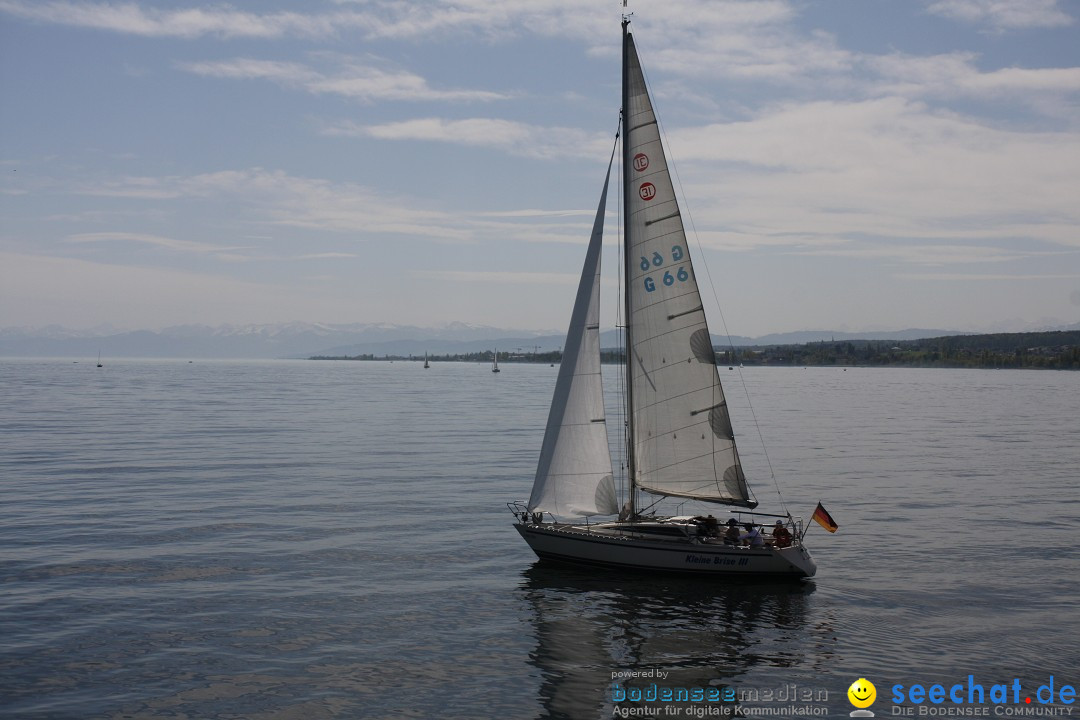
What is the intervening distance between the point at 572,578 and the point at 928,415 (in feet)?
301

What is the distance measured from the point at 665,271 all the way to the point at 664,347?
263cm

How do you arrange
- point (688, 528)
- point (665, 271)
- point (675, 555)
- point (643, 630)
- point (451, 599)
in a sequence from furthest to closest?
point (688, 528)
point (675, 555)
point (665, 271)
point (451, 599)
point (643, 630)

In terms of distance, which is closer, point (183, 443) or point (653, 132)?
point (653, 132)

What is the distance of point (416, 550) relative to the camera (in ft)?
116

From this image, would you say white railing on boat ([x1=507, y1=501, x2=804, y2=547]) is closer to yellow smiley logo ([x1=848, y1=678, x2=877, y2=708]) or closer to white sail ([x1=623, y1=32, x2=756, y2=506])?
white sail ([x1=623, y1=32, x2=756, y2=506])

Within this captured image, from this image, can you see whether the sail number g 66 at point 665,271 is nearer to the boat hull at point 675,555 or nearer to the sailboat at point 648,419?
the sailboat at point 648,419

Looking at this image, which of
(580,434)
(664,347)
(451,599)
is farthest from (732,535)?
(451,599)

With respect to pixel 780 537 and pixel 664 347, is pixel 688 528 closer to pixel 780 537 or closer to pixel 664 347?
pixel 780 537

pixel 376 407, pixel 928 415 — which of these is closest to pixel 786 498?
pixel 928 415

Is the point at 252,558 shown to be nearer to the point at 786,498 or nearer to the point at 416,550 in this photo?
the point at 416,550

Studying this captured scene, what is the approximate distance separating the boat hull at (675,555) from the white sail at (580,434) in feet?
3.07

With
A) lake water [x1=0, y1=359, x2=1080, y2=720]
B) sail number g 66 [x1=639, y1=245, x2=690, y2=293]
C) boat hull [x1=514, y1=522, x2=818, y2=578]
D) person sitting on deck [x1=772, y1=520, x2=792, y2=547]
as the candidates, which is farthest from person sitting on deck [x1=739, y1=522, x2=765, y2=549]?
sail number g 66 [x1=639, y1=245, x2=690, y2=293]

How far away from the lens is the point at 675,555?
30.0 metres

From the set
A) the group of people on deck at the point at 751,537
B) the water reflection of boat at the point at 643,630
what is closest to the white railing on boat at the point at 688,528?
the group of people on deck at the point at 751,537
